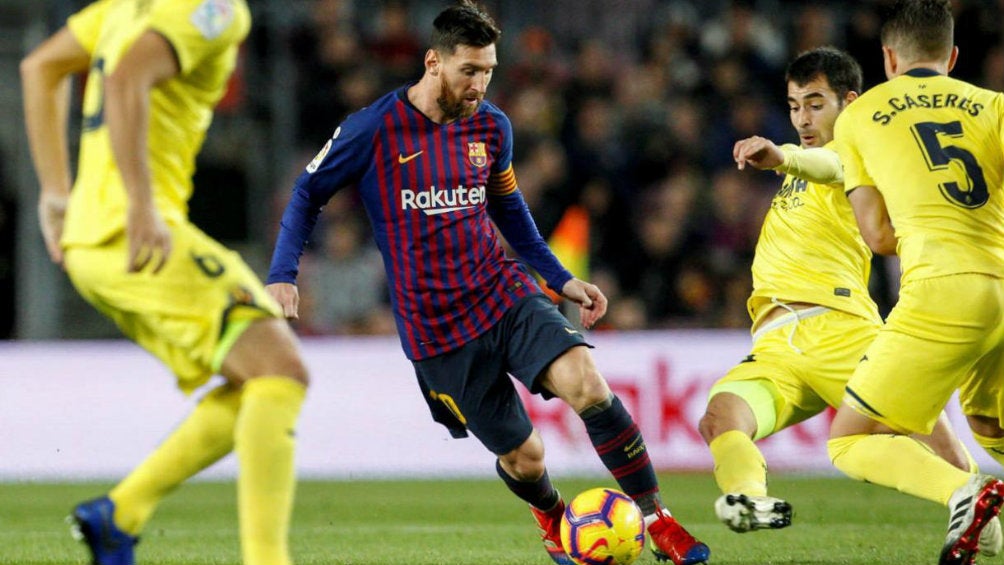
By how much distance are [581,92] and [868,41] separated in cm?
282

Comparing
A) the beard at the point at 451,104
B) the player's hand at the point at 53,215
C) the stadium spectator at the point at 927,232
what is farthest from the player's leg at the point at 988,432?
the player's hand at the point at 53,215

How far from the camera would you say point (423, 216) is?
19.4ft

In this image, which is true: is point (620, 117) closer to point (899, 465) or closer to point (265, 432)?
point (899, 465)

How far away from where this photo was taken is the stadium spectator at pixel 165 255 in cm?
403

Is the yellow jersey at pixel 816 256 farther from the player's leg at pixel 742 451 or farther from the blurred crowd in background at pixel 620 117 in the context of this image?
the blurred crowd in background at pixel 620 117

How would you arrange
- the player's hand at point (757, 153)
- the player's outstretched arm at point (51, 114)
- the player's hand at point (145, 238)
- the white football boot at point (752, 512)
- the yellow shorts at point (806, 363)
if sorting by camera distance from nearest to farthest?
the player's hand at point (145, 238), the player's outstretched arm at point (51, 114), the white football boot at point (752, 512), the player's hand at point (757, 153), the yellow shorts at point (806, 363)

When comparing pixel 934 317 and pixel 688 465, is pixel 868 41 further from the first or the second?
pixel 934 317

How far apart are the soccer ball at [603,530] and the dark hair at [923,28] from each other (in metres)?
2.05

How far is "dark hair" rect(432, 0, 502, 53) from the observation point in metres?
5.84

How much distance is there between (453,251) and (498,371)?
53 cm

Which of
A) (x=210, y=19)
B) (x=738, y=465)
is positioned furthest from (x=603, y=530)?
(x=210, y=19)

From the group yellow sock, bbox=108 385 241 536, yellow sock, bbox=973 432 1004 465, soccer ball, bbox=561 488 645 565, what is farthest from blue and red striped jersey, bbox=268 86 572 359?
yellow sock, bbox=973 432 1004 465

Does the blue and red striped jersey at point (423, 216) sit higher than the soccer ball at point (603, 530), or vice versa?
the blue and red striped jersey at point (423, 216)

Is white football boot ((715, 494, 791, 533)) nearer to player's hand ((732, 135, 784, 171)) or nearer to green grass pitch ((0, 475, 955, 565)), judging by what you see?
green grass pitch ((0, 475, 955, 565))
